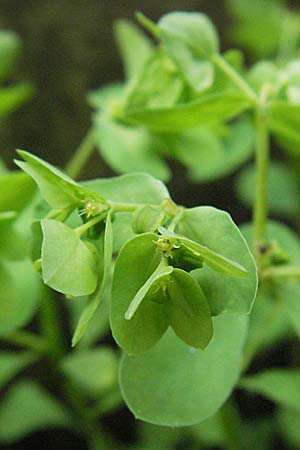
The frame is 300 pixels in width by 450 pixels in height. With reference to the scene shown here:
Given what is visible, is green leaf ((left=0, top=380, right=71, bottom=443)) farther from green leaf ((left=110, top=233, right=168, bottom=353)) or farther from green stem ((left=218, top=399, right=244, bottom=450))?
green leaf ((left=110, top=233, right=168, bottom=353))

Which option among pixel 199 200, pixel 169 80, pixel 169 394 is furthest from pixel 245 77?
pixel 169 394

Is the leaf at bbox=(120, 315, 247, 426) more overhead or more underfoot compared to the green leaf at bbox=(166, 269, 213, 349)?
more underfoot

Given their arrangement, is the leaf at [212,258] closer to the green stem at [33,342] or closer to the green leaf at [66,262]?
the green leaf at [66,262]

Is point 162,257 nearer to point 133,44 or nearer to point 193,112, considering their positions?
point 193,112

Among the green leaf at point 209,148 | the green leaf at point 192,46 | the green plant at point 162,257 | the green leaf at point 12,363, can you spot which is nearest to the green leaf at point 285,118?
the green plant at point 162,257

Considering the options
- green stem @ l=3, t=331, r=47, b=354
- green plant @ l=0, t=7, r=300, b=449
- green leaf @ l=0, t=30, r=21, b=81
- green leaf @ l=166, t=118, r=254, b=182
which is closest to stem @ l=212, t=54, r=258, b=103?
green plant @ l=0, t=7, r=300, b=449

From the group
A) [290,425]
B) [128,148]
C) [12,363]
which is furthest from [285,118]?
[12,363]

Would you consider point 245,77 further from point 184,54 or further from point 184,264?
point 184,264

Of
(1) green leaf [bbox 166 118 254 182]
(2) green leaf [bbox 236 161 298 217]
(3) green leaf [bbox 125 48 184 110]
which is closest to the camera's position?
(3) green leaf [bbox 125 48 184 110]
